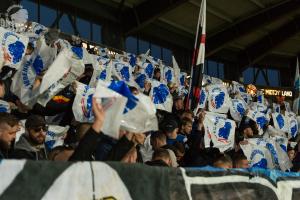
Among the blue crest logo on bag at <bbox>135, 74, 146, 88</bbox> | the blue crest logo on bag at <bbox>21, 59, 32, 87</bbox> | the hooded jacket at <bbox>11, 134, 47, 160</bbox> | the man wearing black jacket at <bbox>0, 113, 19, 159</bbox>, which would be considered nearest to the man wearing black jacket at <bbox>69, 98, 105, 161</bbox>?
the man wearing black jacket at <bbox>0, 113, 19, 159</bbox>

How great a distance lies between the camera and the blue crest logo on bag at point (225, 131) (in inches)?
307

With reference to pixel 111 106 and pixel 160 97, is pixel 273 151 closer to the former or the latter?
pixel 160 97

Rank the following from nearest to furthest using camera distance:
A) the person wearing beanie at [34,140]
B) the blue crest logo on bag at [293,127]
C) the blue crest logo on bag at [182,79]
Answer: the person wearing beanie at [34,140] → the blue crest logo on bag at [293,127] → the blue crest logo on bag at [182,79]

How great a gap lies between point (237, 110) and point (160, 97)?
2.45 meters

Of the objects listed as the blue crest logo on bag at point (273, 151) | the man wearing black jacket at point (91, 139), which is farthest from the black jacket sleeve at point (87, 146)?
the blue crest logo on bag at point (273, 151)

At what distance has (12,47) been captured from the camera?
6312 millimetres

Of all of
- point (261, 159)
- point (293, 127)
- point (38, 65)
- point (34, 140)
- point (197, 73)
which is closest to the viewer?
point (34, 140)

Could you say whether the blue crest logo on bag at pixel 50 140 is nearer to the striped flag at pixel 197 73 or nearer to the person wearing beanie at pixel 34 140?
the person wearing beanie at pixel 34 140

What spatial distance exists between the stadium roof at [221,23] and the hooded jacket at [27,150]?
455 inches

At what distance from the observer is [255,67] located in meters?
26.2

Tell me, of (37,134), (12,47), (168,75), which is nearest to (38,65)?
(37,134)

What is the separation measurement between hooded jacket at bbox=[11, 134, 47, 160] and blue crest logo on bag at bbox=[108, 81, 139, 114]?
0.90 metres

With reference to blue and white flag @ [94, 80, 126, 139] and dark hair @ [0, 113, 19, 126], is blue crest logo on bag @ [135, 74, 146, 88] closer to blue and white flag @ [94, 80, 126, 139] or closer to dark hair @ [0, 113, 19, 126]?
dark hair @ [0, 113, 19, 126]

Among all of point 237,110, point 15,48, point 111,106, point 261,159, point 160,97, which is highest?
point 15,48
